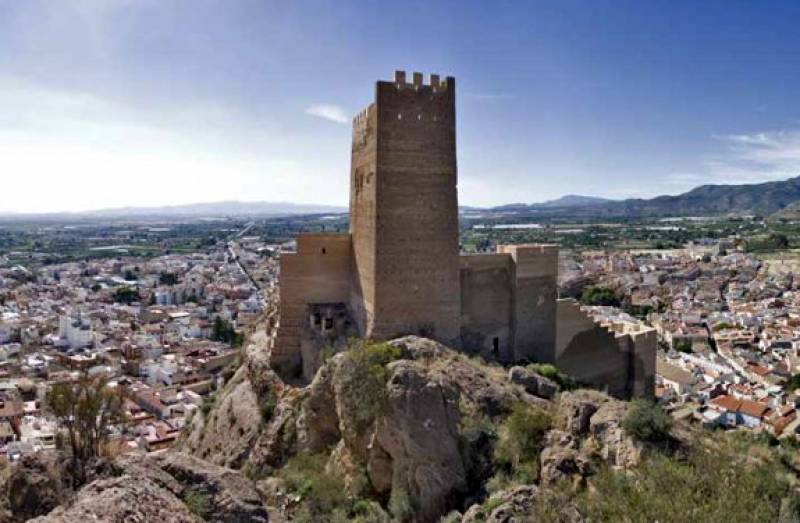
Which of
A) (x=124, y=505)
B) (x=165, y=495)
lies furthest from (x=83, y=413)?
(x=124, y=505)

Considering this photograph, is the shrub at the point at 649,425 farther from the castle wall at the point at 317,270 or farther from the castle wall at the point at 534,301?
the castle wall at the point at 317,270

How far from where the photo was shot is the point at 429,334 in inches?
710

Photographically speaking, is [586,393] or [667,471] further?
[586,393]

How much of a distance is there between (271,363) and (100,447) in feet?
18.7

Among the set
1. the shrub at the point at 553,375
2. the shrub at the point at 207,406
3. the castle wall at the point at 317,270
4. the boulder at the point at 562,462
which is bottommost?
the shrub at the point at 207,406

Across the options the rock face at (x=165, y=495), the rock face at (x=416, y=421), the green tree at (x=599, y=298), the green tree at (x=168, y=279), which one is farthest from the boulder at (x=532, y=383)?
the green tree at (x=168, y=279)

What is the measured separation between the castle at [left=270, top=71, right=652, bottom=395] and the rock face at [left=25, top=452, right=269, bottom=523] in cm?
816

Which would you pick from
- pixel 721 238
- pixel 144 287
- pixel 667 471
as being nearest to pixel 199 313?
pixel 144 287

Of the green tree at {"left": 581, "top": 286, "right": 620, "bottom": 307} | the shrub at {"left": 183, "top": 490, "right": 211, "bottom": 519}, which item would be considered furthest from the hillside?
the green tree at {"left": 581, "top": 286, "right": 620, "bottom": 307}

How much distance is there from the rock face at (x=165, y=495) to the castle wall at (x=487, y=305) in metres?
10.2

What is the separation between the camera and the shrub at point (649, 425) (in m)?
10.8

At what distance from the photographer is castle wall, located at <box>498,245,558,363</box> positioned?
20.0m

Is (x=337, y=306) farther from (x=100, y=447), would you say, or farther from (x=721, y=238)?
(x=721, y=238)

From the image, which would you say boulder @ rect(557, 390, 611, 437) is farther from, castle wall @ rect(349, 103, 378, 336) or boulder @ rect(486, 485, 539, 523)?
castle wall @ rect(349, 103, 378, 336)
